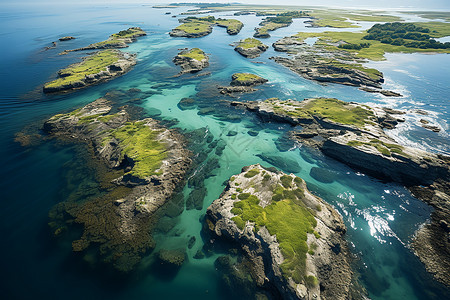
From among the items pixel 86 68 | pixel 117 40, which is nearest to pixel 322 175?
pixel 86 68

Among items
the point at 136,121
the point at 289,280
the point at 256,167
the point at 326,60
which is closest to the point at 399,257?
the point at 289,280

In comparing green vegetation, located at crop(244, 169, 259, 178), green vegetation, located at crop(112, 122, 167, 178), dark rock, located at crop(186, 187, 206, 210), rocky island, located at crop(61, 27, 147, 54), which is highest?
rocky island, located at crop(61, 27, 147, 54)

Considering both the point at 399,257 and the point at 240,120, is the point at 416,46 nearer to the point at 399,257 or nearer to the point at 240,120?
the point at 240,120

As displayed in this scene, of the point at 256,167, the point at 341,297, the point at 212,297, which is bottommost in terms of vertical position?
the point at 212,297

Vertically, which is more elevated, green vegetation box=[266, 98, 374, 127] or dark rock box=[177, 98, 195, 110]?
green vegetation box=[266, 98, 374, 127]

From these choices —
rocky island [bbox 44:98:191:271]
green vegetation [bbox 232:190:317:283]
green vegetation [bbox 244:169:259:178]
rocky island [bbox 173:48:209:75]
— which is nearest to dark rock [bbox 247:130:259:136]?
green vegetation [bbox 244:169:259:178]

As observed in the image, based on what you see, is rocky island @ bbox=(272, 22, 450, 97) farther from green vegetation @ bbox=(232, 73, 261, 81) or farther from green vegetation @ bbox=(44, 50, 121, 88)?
green vegetation @ bbox=(44, 50, 121, 88)
